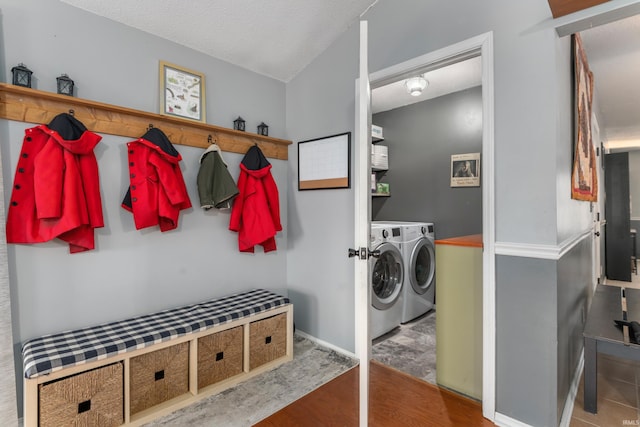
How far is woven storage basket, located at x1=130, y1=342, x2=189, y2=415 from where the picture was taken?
1.67 m

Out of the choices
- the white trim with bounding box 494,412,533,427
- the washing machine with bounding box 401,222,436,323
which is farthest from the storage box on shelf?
the white trim with bounding box 494,412,533,427

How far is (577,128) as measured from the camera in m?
1.93

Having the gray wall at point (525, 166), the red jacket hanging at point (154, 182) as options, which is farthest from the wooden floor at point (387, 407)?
the red jacket hanging at point (154, 182)

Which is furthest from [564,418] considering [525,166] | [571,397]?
[525,166]

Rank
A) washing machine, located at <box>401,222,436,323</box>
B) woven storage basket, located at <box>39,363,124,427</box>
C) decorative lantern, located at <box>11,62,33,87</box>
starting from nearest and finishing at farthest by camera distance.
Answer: woven storage basket, located at <box>39,363,124,427</box>
decorative lantern, located at <box>11,62,33,87</box>
washing machine, located at <box>401,222,436,323</box>

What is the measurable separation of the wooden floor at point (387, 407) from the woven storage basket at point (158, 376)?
54 cm

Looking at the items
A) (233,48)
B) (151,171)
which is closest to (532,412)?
(151,171)

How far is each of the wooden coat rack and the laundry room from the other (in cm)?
135

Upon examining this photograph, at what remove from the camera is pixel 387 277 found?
283 centimetres

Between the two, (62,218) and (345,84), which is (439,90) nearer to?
(345,84)

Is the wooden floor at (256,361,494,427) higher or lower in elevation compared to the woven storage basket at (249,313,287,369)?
lower

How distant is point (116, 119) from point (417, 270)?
2.84 metres

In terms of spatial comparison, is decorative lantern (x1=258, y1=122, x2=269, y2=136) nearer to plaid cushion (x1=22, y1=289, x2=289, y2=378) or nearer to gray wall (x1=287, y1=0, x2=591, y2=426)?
gray wall (x1=287, y1=0, x2=591, y2=426)

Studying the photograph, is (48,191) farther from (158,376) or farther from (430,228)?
(430,228)
